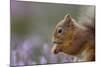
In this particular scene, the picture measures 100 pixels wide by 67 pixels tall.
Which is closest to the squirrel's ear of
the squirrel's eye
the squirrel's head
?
the squirrel's head

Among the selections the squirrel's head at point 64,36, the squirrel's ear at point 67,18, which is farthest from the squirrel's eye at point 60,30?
the squirrel's ear at point 67,18

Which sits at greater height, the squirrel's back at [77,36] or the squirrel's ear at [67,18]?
the squirrel's ear at [67,18]

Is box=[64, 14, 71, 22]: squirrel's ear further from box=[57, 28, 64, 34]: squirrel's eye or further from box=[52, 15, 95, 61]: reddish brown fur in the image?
box=[57, 28, 64, 34]: squirrel's eye

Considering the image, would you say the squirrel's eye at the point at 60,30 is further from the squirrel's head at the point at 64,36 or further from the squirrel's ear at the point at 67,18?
the squirrel's ear at the point at 67,18

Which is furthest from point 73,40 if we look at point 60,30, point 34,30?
point 34,30

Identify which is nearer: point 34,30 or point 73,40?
point 34,30

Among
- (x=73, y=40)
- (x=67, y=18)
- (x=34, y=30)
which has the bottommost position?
(x=73, y=40)

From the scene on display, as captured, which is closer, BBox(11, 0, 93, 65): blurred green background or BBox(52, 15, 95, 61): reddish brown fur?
BBox(11, 0, 93, 65): blurred green background

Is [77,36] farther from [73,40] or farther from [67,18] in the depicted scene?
[67,18]

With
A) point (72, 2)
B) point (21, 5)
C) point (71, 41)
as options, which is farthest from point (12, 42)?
point (72, 2)
